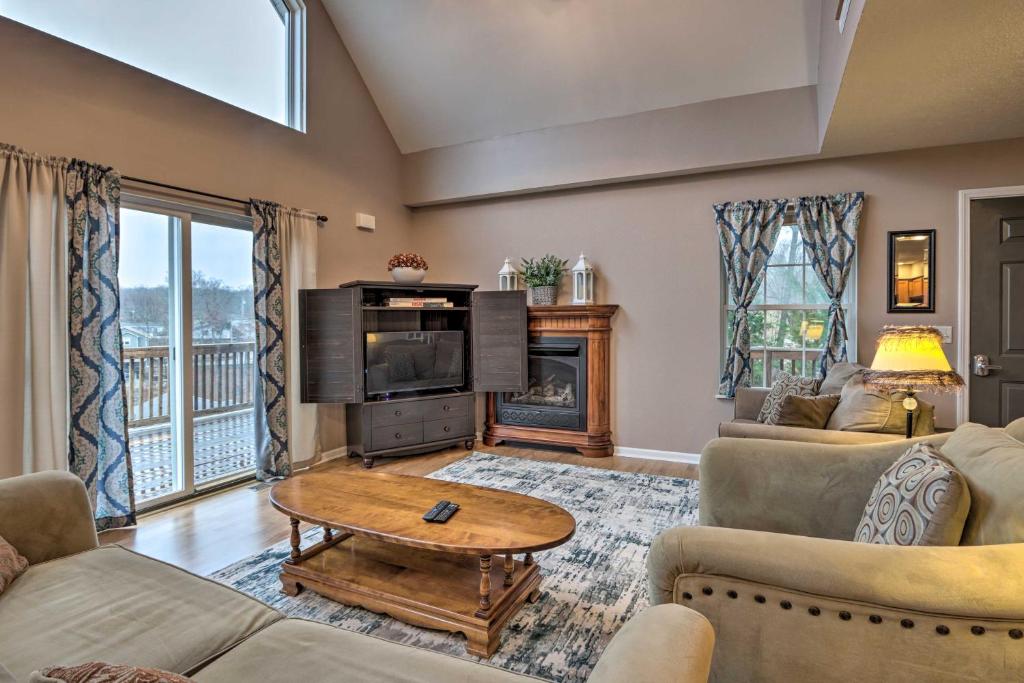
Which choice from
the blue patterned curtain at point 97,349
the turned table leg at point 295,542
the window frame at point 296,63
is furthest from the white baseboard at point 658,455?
the window frame at point 296,63

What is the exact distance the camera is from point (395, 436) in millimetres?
4445

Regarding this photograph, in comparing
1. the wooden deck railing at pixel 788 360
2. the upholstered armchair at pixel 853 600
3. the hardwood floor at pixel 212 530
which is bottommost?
the hardwood floor at pixel 212 530

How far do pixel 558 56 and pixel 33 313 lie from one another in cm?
400

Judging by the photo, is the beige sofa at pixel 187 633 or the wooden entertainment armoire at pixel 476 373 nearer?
the beige sofa at pixel 187 633

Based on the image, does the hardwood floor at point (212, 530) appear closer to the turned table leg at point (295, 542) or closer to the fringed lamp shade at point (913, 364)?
the turned table leg at point (295, 542)

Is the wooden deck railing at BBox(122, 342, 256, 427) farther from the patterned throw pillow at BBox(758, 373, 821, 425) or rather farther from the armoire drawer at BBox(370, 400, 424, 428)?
the patterned throw pillow at BBox(758, 373, 821, 425)

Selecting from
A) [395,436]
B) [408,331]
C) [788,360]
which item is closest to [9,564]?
[395,436]

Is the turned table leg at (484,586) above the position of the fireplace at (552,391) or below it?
below

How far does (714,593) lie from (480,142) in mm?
4725

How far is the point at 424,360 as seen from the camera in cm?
476

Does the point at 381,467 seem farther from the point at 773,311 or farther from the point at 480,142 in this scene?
the point at 773,311

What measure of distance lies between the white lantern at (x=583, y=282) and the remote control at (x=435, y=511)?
2.93 meters

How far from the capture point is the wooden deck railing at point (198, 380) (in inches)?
130

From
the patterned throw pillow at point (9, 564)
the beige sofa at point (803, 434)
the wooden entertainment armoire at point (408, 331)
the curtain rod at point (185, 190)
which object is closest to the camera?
the patterned throw pillow at point (9, 564)
